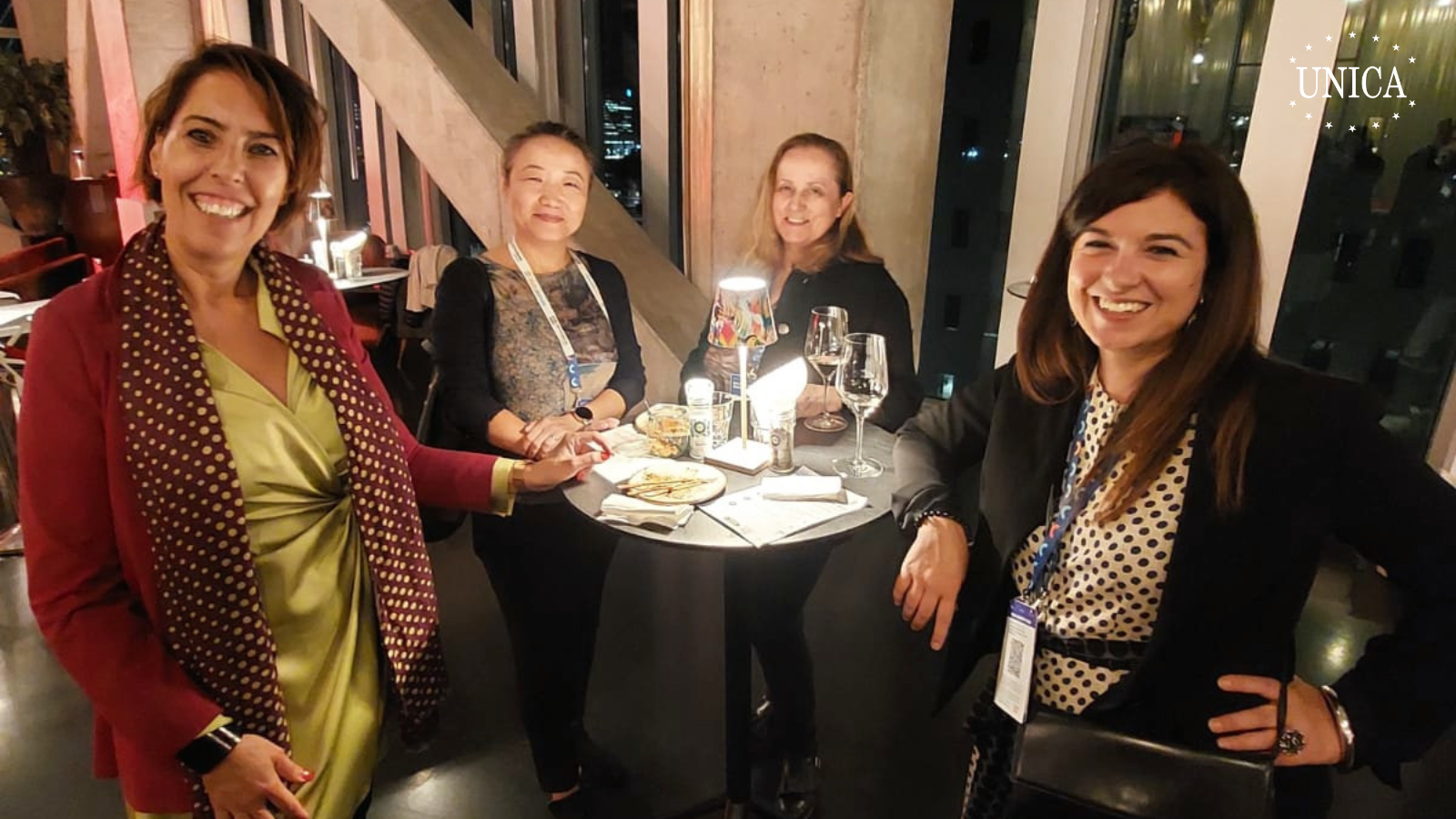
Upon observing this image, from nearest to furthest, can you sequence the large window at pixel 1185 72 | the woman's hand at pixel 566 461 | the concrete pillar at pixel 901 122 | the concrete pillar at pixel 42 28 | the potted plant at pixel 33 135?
the woman's hand at pixel 566 461 → the large window at pixel 1185 72 → the concrete pillar at pixel 901 122 → the potted plant at pixel 33 135 → the concrete pillar at pixel 42 28

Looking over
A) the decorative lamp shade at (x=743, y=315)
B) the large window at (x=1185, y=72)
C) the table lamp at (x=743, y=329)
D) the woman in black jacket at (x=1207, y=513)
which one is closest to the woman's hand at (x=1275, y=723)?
the woman in black jacket at (x=1207, y=513)

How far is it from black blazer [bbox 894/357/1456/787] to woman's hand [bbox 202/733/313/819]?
1190 mm

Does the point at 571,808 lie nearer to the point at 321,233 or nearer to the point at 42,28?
the point at 321,233

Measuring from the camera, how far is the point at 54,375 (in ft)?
3.46

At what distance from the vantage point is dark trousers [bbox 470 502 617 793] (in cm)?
195

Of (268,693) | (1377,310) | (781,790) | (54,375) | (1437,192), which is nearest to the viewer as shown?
(54,375)

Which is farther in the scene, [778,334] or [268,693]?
[778,334]

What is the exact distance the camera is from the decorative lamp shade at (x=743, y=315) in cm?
190

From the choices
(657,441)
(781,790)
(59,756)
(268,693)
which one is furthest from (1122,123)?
(59,756)

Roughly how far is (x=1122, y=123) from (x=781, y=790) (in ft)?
10.3

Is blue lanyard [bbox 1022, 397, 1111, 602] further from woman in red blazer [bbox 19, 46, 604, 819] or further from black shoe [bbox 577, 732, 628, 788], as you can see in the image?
black shoe [bbox 577, 732, 628, 788]

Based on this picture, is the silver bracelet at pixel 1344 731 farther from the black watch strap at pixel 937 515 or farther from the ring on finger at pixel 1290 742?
the black watch strap at pixel 937 515

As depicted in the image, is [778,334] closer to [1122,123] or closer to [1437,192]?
[1122,123]

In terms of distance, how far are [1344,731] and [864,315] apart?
138 cm
